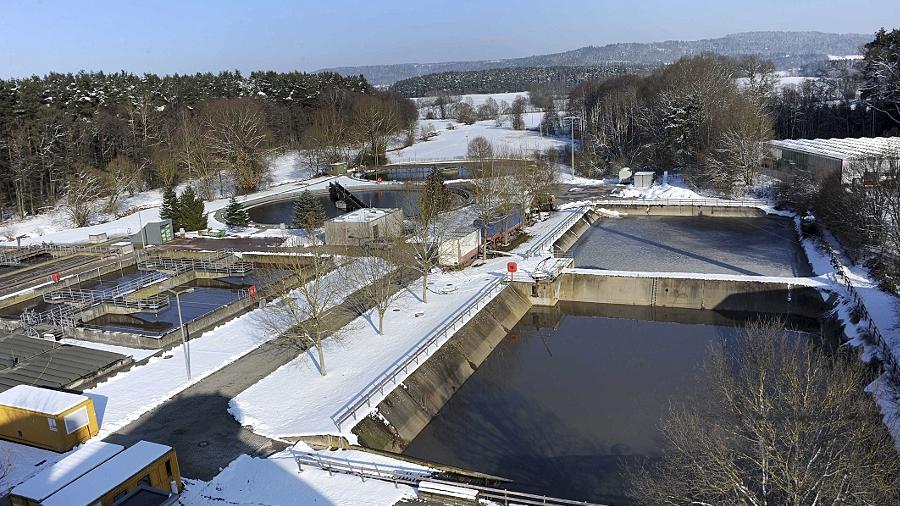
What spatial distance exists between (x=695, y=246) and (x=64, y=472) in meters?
33.6

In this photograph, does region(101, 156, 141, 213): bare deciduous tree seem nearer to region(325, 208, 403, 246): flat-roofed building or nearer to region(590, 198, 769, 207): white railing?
region(325, 208, 403, 246): flat-roofed building

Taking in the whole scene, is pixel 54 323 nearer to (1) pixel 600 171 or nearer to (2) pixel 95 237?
(2) pixel 95 237

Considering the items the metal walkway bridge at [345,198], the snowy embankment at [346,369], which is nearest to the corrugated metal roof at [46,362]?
the snowy embankment at [346,369]

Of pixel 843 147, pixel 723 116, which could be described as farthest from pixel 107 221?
pixel 843 147

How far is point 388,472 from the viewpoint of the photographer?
16.0m

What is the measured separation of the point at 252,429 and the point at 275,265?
17.5 m

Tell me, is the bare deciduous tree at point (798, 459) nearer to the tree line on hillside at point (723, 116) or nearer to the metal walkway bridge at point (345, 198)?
the metal walkway bridge at point (345, 198)

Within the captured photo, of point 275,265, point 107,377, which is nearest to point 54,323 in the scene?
point 107,377

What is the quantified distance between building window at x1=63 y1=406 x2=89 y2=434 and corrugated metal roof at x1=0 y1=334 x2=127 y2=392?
399 centimetres

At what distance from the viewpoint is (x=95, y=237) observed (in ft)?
141

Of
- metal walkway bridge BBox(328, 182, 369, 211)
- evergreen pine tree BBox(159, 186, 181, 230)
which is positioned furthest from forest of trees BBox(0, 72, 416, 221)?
metal walkway bridge BBox(328, 182, 369, 211)

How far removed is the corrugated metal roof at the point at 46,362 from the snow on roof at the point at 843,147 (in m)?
43.3

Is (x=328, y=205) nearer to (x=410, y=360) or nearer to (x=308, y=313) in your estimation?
(x=308, y=313)

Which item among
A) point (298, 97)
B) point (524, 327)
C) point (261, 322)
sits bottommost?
point (524, 327)
